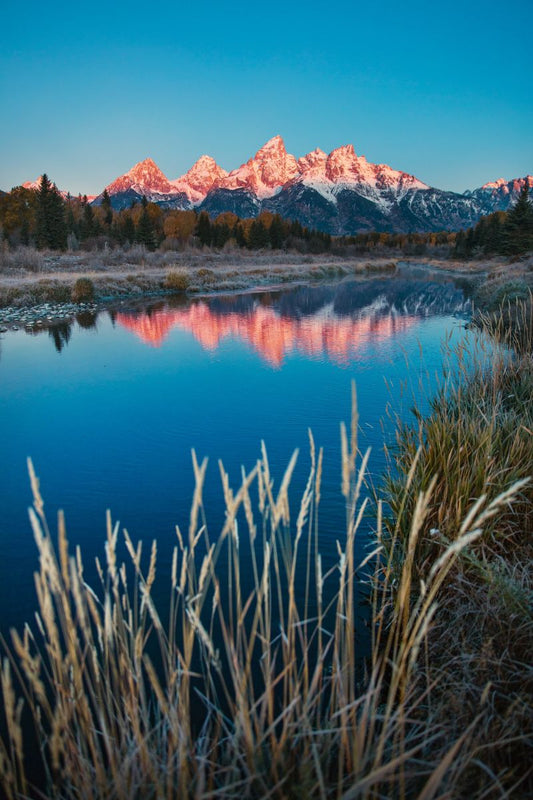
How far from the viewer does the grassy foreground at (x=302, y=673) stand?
4.69ft

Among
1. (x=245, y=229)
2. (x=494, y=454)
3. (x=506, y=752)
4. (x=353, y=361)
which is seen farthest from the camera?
(x=245, y=229)

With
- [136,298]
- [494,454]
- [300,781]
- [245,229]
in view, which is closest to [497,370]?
[494,454]

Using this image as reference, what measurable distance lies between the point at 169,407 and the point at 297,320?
10.3m

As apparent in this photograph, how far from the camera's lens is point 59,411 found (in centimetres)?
848

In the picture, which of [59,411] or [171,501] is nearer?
[171,501]

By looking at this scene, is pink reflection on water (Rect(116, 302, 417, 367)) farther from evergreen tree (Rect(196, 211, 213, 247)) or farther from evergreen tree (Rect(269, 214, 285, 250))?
evergreen tree (Rect(269, 214, 285, 250))

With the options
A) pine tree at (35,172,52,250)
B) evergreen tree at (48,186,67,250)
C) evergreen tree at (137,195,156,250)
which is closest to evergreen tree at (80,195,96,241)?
evergreen tree at (137,195,156,250)

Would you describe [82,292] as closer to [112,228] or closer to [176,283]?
[176,283]

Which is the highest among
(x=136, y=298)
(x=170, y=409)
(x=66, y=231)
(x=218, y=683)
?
(x=66, y=231)

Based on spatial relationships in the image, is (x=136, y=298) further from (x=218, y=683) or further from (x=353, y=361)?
(x=218, y=683)

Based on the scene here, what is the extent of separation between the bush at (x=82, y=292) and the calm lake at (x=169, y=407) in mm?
4109

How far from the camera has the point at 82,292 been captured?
22.4m

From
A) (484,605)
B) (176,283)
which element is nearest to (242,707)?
(484,605)

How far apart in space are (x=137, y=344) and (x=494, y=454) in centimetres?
1203
